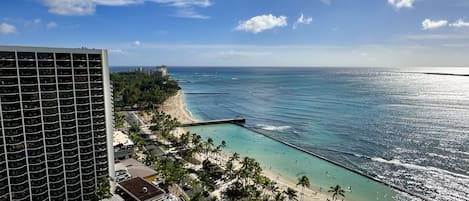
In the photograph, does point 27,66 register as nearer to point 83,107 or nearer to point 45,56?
point 45,56

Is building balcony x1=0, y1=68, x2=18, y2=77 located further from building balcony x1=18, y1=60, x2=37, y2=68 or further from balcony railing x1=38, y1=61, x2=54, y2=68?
balcony railing x1=38, y1=61, x2=54, y2=68

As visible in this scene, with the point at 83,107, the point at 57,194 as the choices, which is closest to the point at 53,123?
the point at 83,107

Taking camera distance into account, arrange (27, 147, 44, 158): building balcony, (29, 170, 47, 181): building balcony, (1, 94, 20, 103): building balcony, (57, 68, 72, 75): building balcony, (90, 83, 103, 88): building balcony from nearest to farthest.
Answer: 1. (1, 94, 20, 103): building balcony
2. (27, 147, 44, 158): building balcony
3. (29, 170, 47, 181): building balcony
4. (57, 68, 72, 75): building balcony
5. (90, 83, 103, 88): building balcony

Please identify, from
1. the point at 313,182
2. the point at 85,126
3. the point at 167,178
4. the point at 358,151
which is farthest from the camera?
the point at 358,151

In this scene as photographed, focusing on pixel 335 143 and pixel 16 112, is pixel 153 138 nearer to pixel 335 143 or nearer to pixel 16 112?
pixel 16 112

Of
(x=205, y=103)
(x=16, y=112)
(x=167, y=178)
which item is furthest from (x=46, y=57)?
(x=205, y=103)

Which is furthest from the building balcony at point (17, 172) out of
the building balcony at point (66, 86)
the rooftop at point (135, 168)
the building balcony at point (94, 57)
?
the rooftop at point (135, 168)

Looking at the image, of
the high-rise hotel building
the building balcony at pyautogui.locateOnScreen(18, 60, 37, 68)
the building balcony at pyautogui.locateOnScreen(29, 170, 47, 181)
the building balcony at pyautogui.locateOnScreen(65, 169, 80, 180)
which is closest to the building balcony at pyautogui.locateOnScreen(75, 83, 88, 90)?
the high-rise hotel building

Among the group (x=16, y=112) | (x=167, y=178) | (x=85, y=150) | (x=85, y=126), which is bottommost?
(x=167, y=178)
